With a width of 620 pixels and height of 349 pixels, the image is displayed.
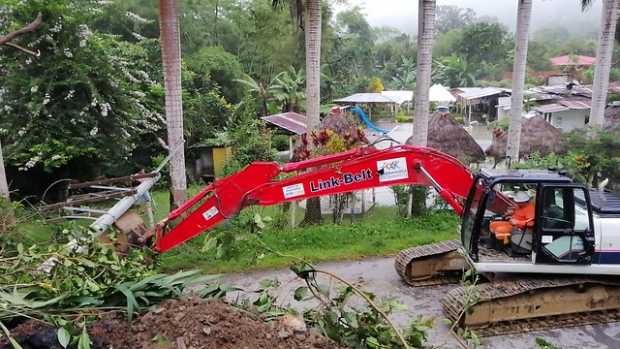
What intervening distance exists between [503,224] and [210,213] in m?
4.04

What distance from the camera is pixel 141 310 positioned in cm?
328

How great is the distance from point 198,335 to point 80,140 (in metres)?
9.85

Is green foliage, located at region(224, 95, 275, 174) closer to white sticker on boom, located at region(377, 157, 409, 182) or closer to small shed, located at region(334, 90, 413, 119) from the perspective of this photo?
white sticker on boom, located at region(377, 157, 409, 182)

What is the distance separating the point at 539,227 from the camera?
618 centimetres

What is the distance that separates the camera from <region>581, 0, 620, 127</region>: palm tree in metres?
12.9

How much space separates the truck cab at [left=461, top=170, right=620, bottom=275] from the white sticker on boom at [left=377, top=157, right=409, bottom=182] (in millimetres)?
971

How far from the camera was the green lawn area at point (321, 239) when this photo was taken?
8.87 m

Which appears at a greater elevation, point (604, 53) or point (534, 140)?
point (604, 53)

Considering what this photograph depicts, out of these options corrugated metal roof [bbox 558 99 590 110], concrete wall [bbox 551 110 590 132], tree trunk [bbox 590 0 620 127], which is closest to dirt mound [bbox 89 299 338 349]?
tree trunk [bbox 590 0 620 127]

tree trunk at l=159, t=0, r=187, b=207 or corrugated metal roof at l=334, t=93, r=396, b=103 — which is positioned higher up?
tree trunk at l=159, t=0, r=187, b=207

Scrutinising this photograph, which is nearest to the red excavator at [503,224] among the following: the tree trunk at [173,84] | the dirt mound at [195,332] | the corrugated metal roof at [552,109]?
the tree trunk at [173,84]

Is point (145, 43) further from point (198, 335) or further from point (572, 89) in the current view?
point (572, 89)

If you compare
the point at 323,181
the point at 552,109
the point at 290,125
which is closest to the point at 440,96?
the point at 552,109

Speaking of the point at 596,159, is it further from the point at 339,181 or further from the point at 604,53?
the point at 339,181
